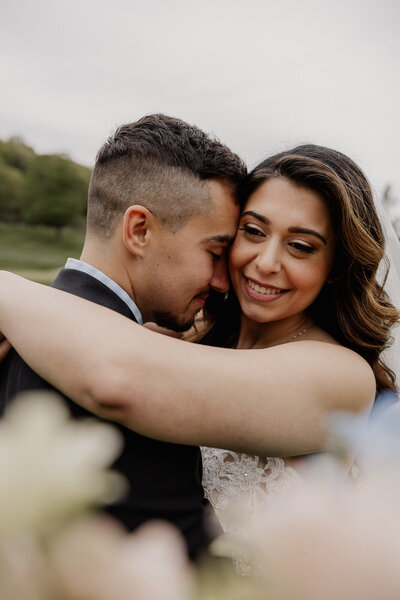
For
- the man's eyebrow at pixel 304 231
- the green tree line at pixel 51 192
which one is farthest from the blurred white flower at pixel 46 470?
the green tree line at pixel 51 192

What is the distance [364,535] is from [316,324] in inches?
124

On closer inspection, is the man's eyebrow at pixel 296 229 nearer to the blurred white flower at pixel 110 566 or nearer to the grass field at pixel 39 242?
the blurred white flower at pixel 110 566

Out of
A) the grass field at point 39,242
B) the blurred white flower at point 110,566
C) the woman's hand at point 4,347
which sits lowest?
the grass field at point 39,242

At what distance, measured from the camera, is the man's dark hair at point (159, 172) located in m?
2.93

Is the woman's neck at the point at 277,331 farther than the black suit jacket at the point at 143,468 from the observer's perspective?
Yes

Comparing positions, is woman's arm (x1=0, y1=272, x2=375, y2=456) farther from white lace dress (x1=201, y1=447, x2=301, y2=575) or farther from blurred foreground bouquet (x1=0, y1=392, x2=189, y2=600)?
blurred foreground bouquet (x1=0, y1=392, x2=189, y2=600)

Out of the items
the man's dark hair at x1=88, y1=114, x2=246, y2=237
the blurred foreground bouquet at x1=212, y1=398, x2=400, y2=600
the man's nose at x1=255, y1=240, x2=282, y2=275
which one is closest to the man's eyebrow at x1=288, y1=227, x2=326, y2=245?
the man's nose at x1=255, y1=240, x2=282, y2=275

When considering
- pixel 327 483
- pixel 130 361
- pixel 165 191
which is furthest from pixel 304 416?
pixel 327 483

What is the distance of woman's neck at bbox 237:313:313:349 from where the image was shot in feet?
11.3

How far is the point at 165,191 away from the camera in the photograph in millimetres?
2936

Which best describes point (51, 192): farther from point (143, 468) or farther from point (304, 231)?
point (143, 468)

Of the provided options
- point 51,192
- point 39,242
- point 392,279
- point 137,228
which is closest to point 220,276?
point 137,228

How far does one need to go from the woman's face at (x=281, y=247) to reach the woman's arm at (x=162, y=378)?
0.83m

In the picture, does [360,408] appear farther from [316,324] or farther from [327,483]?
[327,483]
